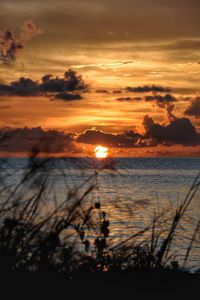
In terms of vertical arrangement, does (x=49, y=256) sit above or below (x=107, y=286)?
above

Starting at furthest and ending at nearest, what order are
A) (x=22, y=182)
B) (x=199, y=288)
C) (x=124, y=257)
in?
(x=124, y=257) < (x=199, y=288) < (x=22, y=182)

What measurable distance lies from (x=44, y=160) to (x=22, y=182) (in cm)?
25

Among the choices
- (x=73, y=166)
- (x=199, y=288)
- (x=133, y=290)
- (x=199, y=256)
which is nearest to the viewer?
(x=73, y=166)

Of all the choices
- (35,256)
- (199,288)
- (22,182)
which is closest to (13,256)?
(35,256)

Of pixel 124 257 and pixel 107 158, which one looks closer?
pixel 107 158

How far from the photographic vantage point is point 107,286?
4.73 meters

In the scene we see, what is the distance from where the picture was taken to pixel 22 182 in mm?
4422

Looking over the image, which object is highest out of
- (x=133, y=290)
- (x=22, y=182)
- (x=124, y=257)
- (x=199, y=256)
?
(x=199, y=256)

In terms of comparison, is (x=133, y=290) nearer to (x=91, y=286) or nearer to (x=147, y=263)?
(x=91, y=286)

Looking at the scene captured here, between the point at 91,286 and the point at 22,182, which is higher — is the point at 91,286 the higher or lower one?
the lower one

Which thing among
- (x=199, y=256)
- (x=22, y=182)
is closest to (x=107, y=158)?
(x=22, y=182)

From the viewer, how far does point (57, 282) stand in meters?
4.55

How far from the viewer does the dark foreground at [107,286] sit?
4383mm

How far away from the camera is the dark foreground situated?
438 centimetres
